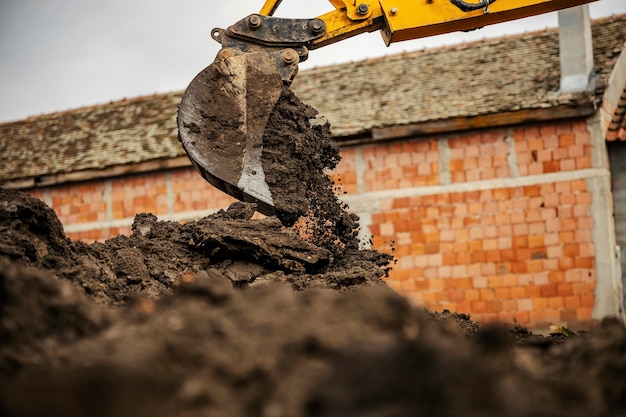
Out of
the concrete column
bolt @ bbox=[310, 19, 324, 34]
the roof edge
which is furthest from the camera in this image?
the concrete column

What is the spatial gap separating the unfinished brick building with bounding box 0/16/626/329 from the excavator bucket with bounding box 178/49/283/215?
736 cm

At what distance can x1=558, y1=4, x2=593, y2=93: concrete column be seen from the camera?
17703 millimetres

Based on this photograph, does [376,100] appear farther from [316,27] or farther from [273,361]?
[273,361]

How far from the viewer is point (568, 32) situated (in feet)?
59.6

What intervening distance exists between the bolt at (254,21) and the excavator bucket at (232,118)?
26 cm

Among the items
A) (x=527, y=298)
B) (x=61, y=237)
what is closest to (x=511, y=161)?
(x=527, y=298)

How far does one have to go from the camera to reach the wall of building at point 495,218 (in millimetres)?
16844

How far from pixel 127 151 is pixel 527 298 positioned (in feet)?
29.2

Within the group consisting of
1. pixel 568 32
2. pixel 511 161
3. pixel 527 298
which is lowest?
pixel 527 298

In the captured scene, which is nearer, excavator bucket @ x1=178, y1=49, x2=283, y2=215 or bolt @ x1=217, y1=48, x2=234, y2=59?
excavator bucket @ x1=178, y1=49, x2=283, y2=215

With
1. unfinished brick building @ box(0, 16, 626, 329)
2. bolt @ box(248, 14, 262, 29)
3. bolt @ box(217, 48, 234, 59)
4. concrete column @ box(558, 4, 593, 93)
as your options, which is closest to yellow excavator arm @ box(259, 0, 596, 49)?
bolt @ box(248, 14, 262, 29)

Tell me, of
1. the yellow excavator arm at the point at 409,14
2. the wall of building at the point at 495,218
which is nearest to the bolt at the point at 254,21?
the yellow excavator arm at the point at 409,14

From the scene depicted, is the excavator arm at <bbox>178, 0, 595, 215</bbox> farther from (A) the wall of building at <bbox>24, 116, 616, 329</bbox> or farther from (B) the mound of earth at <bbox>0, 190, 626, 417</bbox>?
(A) the wall of building at <bbox>24, 116, 616, 329</bbox>

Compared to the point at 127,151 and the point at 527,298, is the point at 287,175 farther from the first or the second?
the point at 127,151
